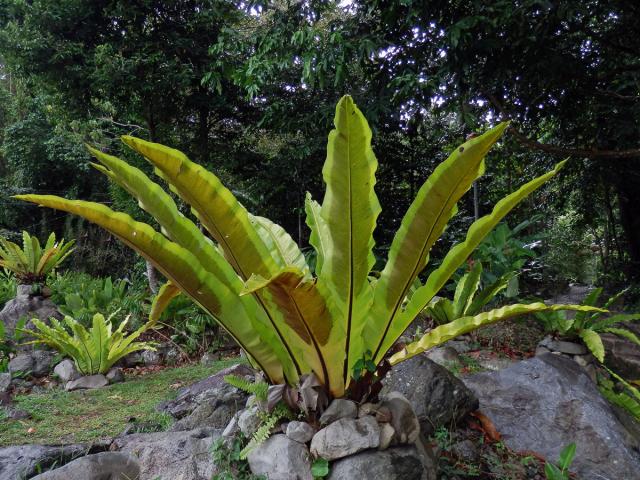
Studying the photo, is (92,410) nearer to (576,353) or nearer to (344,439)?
(344,439)

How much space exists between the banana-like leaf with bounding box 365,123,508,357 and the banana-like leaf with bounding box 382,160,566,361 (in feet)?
0.12

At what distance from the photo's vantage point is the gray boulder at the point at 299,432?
5.08 ft

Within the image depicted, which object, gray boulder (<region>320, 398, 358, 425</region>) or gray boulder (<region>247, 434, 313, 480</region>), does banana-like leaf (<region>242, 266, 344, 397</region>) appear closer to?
gray boulder (<region>320, 398, 358, 425</region>)

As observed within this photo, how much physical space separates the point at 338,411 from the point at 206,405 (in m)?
1.70

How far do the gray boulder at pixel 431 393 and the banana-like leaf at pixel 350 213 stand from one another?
0.93 metres

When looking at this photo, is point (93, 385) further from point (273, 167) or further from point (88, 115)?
point (88, 115)

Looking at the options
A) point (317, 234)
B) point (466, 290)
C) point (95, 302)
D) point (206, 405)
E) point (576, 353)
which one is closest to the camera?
point (317, 234)

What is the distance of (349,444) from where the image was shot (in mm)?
1481

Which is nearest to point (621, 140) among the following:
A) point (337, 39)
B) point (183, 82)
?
point (337, 39)

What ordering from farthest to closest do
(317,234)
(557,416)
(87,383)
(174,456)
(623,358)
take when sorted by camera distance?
(87,383)
(623,358)
(557,416)
(317,234)
(174,456)

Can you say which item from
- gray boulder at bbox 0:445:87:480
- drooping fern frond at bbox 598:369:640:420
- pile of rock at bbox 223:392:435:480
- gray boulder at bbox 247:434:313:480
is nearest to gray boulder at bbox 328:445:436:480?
pile of rock at bbox 223:392:435:480

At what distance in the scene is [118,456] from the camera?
5.82 feet

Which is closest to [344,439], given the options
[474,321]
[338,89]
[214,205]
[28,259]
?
[474,321]

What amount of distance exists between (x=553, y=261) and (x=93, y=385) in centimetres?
676
